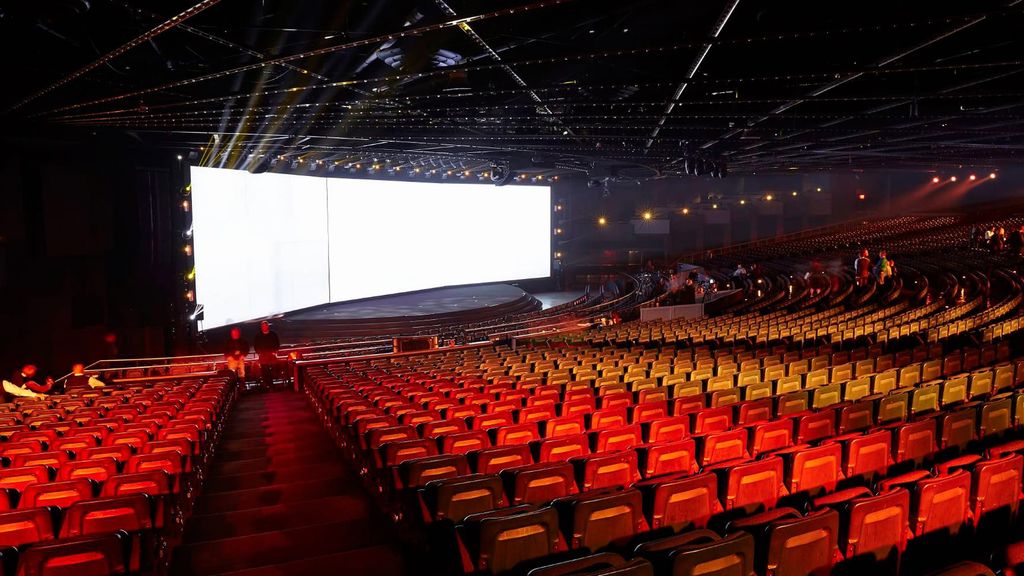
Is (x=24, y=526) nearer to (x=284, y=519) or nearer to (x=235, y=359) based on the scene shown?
(x=284, y=519)

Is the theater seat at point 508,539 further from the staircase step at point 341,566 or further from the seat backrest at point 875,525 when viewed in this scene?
the seat backrest at point 875,525

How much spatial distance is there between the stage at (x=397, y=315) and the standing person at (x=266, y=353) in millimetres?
6097

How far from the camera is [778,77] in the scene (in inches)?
406

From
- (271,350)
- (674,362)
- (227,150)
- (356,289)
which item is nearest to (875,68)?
(674,362)

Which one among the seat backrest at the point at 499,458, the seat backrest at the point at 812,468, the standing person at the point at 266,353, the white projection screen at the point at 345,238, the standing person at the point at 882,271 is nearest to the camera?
the seat backrest at the point at 812,468

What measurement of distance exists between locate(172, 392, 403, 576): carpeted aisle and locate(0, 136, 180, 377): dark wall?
7720 mm

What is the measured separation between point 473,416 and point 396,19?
543cm

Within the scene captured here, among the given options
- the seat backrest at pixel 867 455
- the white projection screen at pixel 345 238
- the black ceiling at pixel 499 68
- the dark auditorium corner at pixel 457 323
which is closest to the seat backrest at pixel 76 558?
the dark auditorium corner at pixel 457 323

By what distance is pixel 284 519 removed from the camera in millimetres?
5980

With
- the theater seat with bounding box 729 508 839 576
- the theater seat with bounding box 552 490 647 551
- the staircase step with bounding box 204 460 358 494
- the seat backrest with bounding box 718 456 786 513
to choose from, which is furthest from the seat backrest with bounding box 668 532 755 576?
the staircase step with bounding box 204 460 358 494

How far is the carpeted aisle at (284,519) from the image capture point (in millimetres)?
4930

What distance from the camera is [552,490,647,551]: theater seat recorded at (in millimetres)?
3758

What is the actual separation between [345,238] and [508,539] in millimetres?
22664

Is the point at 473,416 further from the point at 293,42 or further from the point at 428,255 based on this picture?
the point at 428,255
